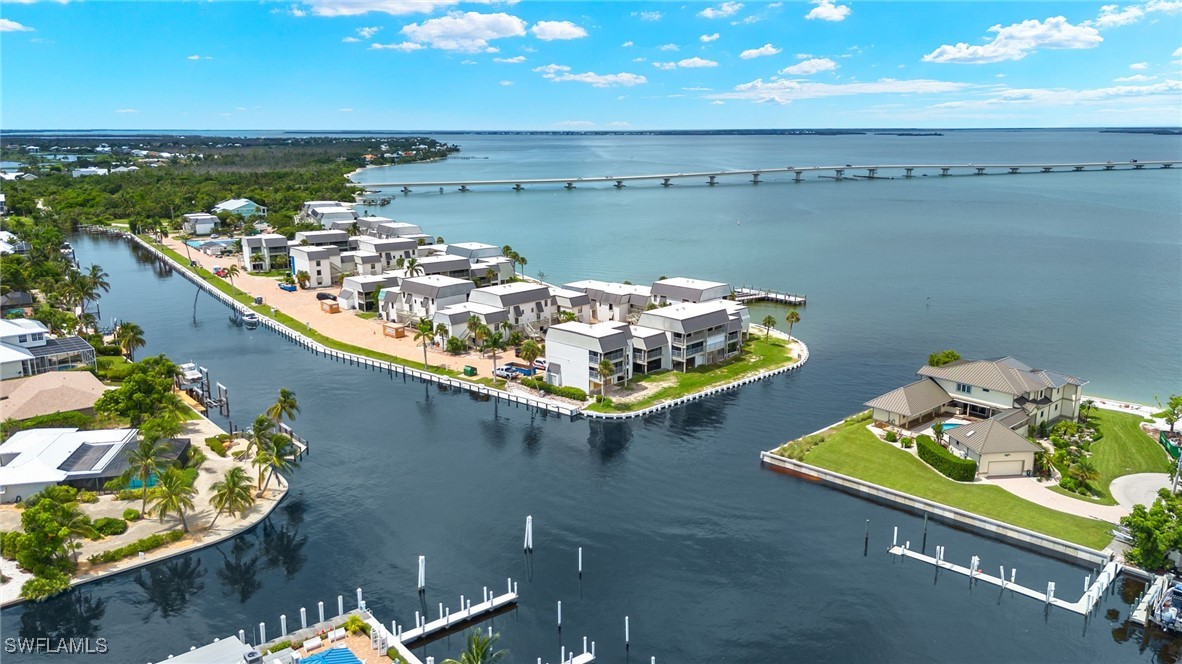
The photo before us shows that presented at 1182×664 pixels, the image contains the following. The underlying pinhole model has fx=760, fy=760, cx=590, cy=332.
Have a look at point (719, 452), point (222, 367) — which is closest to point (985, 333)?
point (719, 452)

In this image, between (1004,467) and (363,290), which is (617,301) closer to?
(363,290)

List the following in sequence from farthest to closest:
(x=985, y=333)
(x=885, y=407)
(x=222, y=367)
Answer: (x=985, y=333) → (x=222, y=367) → (x=885, y=407)

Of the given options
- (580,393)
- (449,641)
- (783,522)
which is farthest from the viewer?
(580,393)

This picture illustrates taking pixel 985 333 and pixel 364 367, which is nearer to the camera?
pixel 364 367

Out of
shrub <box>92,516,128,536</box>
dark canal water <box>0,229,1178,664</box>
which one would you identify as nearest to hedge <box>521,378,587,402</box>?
dark canal water <box>0,229,1178,664</box>

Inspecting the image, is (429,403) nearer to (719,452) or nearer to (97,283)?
(719,452)
